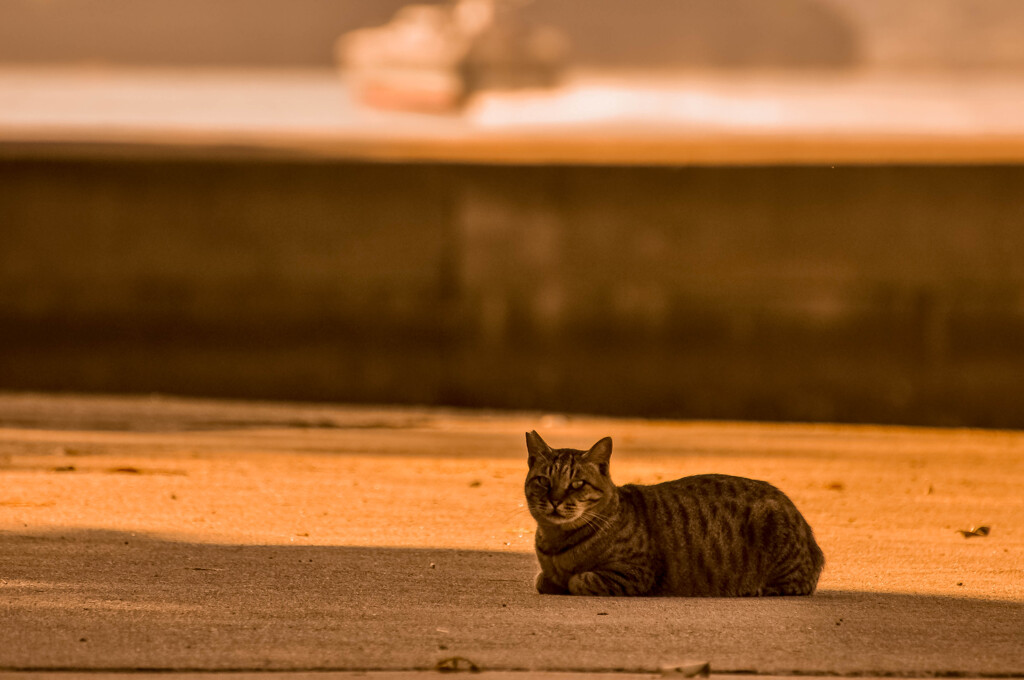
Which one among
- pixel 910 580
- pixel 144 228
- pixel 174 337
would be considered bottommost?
pixel 910 580

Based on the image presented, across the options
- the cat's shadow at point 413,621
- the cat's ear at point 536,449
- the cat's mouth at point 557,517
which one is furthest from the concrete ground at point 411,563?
the cat's ear at point 536,449

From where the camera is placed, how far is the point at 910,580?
21.2ft

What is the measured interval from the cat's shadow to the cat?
125mm

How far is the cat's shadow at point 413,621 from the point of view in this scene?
4617 mm

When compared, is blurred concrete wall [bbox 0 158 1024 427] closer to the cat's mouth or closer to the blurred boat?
the blurred boat

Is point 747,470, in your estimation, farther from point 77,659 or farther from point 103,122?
point 103,122

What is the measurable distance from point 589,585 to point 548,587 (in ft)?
0.69

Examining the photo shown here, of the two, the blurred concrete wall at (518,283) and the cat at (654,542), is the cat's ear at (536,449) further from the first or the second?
the blurred concrete wall at (518,283)

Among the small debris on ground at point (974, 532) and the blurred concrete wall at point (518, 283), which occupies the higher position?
the blurred concrete wall at point (518, 283)

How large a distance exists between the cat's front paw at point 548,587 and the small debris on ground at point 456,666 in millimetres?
1530

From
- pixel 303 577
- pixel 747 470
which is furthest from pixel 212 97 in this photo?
pixel 303 577

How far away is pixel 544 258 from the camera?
650 inches

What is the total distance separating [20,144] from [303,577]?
12.0 meters

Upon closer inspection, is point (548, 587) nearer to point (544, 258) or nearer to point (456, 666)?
point (456, 666)
